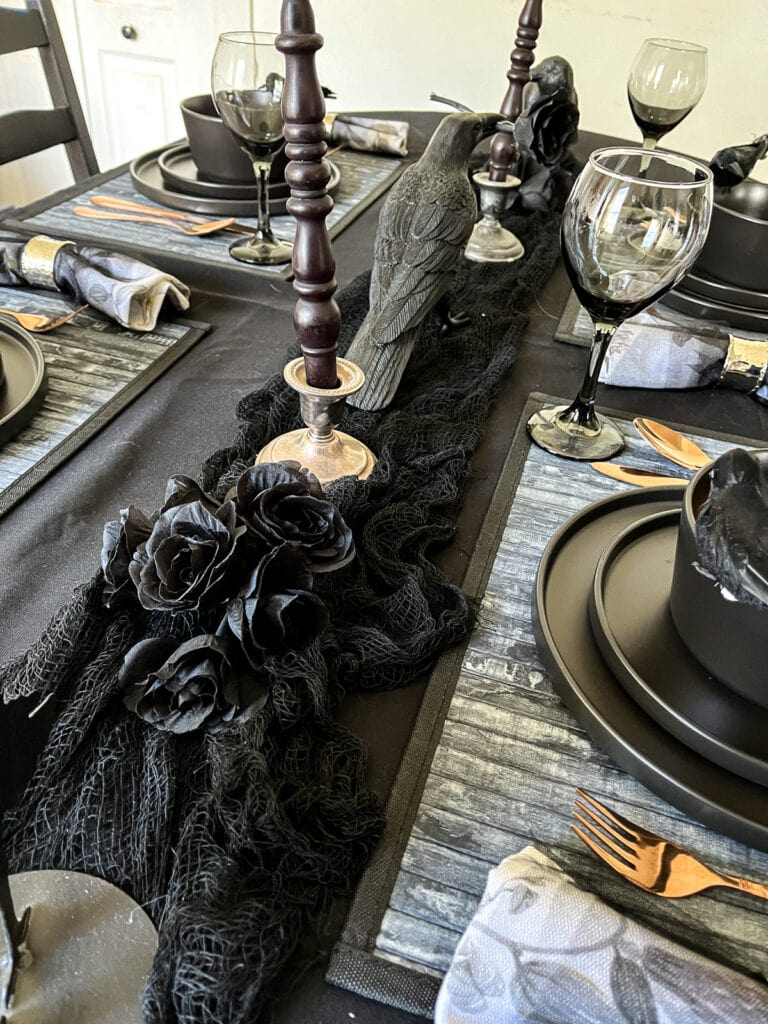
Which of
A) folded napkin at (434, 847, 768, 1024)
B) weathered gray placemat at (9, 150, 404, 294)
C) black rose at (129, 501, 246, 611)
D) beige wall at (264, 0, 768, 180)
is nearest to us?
folded napkin at (434, 847, 768, 1024)

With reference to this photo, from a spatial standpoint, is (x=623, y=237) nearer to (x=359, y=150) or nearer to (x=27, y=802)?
(x=27, y=802)

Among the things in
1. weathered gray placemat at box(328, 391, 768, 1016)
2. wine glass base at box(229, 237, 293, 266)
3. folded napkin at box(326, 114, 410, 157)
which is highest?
folded napkin at box(326, 114, 410, 157)

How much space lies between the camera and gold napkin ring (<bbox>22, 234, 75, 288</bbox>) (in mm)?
720

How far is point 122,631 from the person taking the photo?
39 cm

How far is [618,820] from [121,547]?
26 cm

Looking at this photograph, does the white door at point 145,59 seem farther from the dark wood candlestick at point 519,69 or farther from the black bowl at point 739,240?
the black bowl at point 739,240

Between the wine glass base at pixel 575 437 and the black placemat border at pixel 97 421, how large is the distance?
12.3 inches

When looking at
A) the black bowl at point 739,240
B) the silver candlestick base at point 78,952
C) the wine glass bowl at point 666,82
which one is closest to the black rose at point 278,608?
the silver candlestick base at point 78,952

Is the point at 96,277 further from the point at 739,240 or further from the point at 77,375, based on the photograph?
the point at 739,240

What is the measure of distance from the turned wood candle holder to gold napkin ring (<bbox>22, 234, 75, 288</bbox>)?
1.14ft

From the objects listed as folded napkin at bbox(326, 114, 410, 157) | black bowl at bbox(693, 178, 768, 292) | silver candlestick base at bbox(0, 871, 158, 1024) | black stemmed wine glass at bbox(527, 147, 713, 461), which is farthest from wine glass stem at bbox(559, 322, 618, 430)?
folded napkin at bbox(326, 114, 410, 157)

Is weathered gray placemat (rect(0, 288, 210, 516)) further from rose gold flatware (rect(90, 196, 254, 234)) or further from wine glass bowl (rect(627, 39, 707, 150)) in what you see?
wine glass bowl (rect(627, 39, 707, 150))

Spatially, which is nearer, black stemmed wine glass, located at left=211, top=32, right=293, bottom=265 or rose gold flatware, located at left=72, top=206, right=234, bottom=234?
black stemmed wine glass, located at left=211, top=32, right=293, bottom=265

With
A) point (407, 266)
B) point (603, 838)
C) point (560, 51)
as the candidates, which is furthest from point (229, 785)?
point (560, 51)
